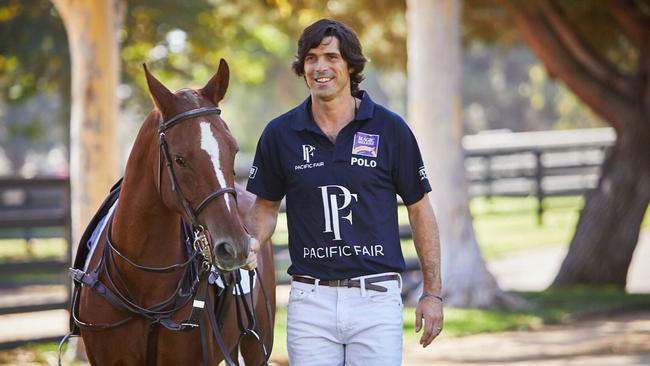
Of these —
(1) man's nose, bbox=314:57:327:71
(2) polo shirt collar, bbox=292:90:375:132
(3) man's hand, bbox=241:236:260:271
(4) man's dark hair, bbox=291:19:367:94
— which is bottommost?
(3) man's hand, bbox=241:236:260:271

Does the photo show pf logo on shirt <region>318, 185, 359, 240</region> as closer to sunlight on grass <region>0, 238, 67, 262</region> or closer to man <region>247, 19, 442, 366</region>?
man <region>247, 19, 442, 366</region>

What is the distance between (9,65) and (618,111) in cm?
1048

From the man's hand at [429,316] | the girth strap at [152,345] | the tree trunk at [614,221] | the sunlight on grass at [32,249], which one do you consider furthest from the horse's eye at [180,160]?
the sunlight on grass at [32,249]

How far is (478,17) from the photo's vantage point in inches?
637

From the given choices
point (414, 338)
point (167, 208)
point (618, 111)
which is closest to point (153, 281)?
point (167, 208)

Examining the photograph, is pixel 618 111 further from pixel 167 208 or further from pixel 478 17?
pixel 167 208

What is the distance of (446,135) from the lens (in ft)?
41.6

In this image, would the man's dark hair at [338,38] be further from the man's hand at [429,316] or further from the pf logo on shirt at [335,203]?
the man's hand at [429,316]

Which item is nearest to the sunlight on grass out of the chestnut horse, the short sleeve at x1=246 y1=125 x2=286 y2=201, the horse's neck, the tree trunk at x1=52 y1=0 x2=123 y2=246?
the tree trunk at x1=52 y1=0 x2=123 y2=246

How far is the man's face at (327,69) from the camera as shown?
4.92 metres

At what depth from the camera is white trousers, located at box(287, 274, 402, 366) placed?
4840 millimetres

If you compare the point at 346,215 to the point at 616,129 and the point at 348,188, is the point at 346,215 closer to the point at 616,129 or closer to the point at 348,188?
the point at 348,188

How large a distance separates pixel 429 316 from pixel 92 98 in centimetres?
589

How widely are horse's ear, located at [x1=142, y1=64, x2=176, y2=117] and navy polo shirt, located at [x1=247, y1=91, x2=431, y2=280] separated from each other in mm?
477
